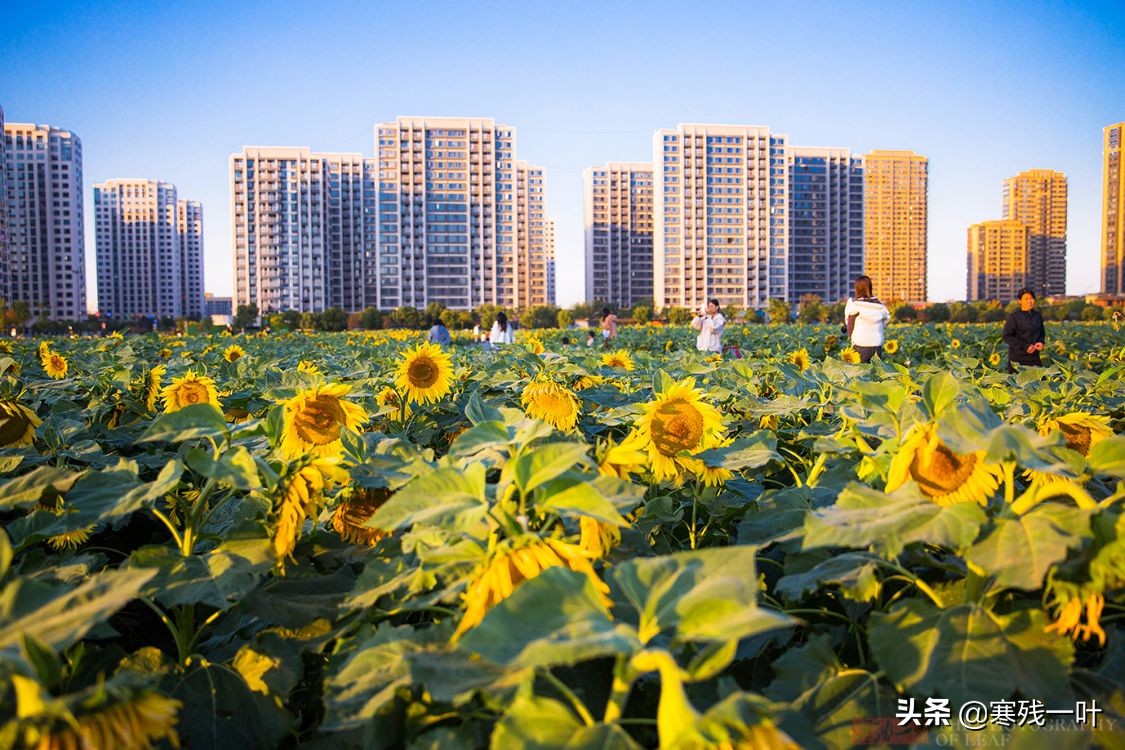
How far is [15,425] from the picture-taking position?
2193mm

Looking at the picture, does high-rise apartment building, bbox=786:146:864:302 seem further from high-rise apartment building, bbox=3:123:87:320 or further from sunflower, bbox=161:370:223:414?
sunflower, bbox=161:370:223:414

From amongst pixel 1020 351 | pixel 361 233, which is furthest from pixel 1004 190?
pixel 1020 351

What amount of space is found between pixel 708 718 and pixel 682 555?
20cm

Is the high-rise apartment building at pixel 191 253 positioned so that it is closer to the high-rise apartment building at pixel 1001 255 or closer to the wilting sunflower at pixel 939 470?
the high-rise apartment building at pixel 1001 255

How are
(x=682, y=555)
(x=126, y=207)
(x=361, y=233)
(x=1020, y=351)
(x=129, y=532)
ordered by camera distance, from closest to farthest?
(x=682, y=555) → (x=129, y=532) → (x=1020, y=351) → (x=361, y=233) → (x=126, y=207)

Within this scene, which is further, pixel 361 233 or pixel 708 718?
pixel 361 233

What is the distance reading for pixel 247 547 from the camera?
1.18m

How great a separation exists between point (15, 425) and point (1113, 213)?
95545mm

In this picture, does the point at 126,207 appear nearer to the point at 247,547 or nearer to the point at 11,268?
the point at 11,268

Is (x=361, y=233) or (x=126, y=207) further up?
(x=126, y=207)

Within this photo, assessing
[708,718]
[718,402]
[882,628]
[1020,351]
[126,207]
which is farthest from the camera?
[126,207]

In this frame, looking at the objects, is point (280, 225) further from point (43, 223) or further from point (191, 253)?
point (191, 253)

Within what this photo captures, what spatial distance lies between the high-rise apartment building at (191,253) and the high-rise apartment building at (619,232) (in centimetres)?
7776

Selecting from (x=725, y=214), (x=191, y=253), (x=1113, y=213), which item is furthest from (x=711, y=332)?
(x=191, y=253)
